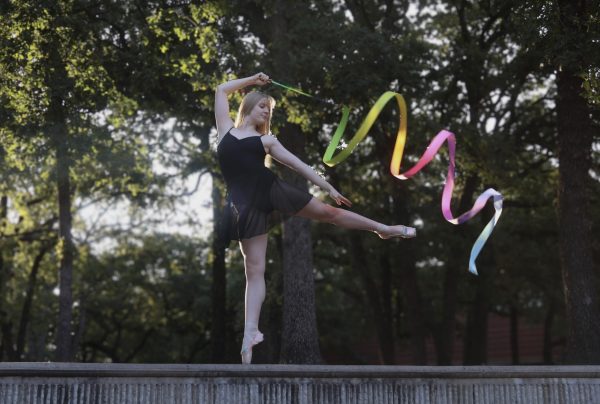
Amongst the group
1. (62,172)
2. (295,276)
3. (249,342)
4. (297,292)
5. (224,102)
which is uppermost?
(62,172)

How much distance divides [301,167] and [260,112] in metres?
0.73

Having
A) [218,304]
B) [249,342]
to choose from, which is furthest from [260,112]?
[218,304]

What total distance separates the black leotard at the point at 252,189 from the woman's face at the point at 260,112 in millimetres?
225

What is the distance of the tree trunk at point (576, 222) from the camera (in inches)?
509

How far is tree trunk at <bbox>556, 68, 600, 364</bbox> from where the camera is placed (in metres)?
12.9

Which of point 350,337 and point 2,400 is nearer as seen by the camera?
point 2,400

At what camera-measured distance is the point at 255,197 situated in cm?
700

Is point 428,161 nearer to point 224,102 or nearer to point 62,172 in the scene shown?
point 224,102

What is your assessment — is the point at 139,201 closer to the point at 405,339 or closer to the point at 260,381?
the point at 405,339

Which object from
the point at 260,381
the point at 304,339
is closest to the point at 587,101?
the point at 304,339

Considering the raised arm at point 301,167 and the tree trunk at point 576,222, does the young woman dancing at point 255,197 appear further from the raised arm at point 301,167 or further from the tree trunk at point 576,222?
the tree trunk at point 576,222

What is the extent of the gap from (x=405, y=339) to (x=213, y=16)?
61.6 feet

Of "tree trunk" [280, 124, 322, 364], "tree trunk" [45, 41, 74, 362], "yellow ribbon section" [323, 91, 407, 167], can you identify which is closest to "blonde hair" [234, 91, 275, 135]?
"yellow ribbon section" [323, 91, 407, 167]

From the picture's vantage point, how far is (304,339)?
15.1 metres
